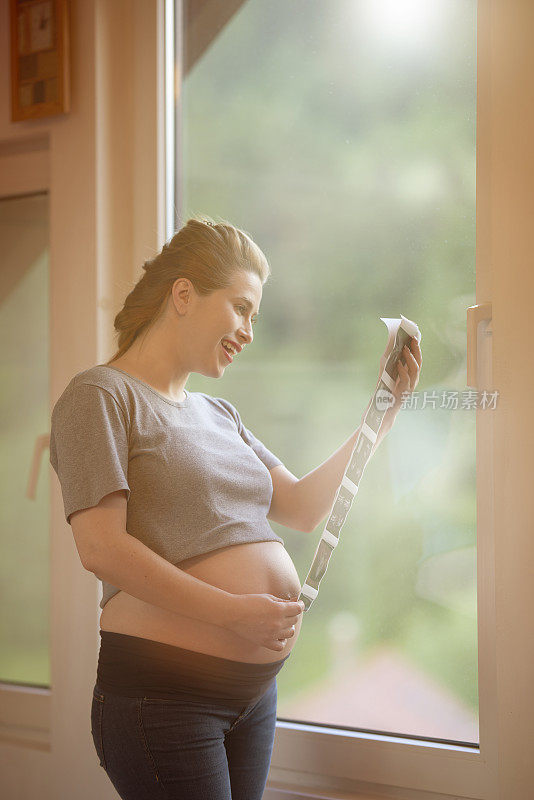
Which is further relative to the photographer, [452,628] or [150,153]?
[150,153]

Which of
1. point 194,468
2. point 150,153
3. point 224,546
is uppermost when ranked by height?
point 150,153

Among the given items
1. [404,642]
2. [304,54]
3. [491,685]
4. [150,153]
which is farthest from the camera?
[150,153]

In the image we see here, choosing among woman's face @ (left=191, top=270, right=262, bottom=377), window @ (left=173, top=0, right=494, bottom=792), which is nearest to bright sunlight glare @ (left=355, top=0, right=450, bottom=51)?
window @ (left=173, top=0, right=494, bottom=792)

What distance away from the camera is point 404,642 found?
163cm

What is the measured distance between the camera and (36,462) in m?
1.99

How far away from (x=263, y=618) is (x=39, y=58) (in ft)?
4.67

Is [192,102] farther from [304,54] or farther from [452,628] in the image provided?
[452,628]

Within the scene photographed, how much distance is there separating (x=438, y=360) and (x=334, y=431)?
268 mm

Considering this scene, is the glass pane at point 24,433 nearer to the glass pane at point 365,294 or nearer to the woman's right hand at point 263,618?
the glass pane at point 365,294

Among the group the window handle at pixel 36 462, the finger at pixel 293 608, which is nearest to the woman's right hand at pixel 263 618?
the finger at pixel 293 608

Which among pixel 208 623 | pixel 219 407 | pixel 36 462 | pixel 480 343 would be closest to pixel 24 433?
pixel 36 462

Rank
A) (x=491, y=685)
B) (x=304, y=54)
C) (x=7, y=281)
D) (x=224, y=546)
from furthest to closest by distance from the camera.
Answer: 1. (x=7, y=281)
2. (x=304, y=54)
3. (x=491, y=685)
4. (x=224, y=546)

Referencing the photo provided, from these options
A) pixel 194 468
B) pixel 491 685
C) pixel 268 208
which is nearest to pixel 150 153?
pixel 268 208

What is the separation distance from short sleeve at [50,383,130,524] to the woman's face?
0.62 feet
